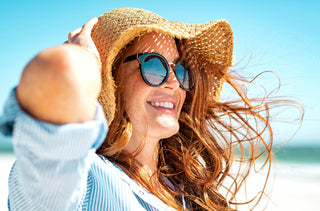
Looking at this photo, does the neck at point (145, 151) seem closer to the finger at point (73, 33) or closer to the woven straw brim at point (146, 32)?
the woven straw brim at point (146, 32)

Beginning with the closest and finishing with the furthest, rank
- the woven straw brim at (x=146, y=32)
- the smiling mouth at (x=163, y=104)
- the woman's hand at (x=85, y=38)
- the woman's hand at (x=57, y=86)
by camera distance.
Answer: the woman's hand at (x=57, y=86)
the woman's hand at (x=85, y=38)
the woven straw brim at (x=146, y=32)
the smiling mouth at (x=163, y=104)

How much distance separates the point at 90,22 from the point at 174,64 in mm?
530

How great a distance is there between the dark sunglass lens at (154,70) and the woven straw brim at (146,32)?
0.50 ft

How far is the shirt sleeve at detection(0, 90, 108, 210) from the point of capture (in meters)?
0.76

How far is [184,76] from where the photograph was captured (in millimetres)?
2041

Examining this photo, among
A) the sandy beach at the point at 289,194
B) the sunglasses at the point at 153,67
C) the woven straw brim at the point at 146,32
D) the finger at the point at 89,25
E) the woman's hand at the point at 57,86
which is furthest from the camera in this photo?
the sandy beach at the point at 289,194

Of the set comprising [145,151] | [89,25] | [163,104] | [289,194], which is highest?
[89,25]

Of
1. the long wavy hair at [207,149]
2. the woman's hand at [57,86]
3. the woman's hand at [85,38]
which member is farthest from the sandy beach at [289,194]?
the woman's hand at [57,86]

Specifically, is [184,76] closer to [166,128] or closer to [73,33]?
[166,128]

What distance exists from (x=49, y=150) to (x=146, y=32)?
1108 millimetres

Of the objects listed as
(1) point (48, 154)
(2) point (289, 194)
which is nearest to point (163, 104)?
(1) point (48, 154)

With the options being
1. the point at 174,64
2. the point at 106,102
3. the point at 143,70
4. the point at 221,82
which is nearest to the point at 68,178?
the point at 106,102

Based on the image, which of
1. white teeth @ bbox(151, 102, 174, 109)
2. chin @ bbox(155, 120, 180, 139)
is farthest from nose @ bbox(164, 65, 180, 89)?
chin @ bbox(155, 120, 180, 139)

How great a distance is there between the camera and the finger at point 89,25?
1563mm
